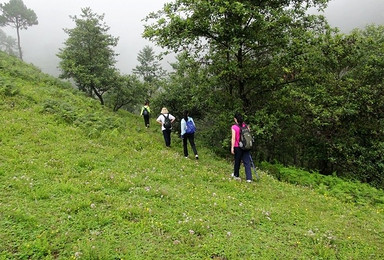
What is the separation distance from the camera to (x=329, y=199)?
10.2 metres

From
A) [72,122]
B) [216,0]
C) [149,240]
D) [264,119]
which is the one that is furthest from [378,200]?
[72,122]

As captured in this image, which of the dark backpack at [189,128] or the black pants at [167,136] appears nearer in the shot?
the dark backpack at [189,128]

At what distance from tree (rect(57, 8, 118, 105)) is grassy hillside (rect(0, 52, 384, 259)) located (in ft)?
46.6

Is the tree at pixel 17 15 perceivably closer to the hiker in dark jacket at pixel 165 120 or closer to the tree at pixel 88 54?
the tree at pixel 88 54

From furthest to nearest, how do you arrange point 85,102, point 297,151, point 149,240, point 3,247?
point 297,151 < point 85,102 < point 149,240 < point 3,247

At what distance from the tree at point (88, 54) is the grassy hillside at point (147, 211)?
14.2 metres

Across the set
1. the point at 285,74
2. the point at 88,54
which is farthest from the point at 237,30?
the point at 88,54

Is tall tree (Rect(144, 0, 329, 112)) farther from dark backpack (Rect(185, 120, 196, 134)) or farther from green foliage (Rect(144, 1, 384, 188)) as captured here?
dark backpack (Rect(185, 120, 196, 134))

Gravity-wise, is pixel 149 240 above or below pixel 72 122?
below

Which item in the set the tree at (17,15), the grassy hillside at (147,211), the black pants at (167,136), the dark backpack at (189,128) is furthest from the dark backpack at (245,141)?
the tree at (17,15)

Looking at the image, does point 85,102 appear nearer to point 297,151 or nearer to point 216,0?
point 216,0

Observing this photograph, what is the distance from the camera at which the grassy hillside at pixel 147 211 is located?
5.68 meters

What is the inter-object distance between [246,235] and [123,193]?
380 centimetres

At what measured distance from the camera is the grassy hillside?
223 inches
